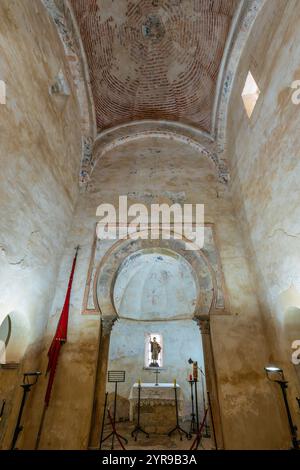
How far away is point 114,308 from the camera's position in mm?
6168

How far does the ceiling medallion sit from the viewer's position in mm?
8469

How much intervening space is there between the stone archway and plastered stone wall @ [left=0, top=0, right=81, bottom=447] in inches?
55.2

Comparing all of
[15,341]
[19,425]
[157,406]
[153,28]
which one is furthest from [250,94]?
[157,406]

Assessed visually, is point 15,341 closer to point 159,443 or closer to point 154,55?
point 159,443

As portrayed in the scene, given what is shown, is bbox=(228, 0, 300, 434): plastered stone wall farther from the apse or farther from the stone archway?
the apse

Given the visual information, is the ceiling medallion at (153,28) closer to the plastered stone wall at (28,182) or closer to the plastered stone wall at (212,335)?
the plastered stone wall at (28,182)

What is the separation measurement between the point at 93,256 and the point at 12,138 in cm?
356

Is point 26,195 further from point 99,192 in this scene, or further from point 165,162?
point 165,162

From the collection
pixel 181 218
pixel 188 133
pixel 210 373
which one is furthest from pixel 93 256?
pixel 188 133

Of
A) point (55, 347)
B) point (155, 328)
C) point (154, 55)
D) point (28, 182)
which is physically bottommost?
point (55, 347)

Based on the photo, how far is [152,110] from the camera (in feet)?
33.7

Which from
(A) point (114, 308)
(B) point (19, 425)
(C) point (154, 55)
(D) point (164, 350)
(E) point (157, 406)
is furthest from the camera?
(D) point (164, 350)

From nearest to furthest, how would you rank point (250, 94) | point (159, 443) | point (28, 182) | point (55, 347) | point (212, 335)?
point (28, 182) → point (55, 347) → point (212, 335) → point (159, 443) → point (250, 94)

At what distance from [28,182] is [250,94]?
6521 millimetres
